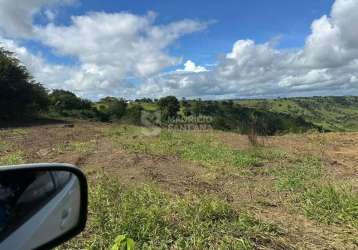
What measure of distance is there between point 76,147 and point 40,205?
11.7 metres

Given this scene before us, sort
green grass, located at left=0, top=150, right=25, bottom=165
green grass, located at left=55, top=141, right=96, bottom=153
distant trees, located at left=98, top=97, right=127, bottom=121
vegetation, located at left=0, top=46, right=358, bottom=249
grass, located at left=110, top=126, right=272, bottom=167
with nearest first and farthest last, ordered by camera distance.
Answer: vegetation, located at left=0, top=46, right=358, bottom=249 → green grass, located at left=0, top=150, right=25, bottom=165 → grass, located at left=110, top=126, right=272, bottom=167 → green grass, located at left=55, top=141, right=96, bottom=153 → distant trees, located at left=98, top=97, right=127, bottom=121

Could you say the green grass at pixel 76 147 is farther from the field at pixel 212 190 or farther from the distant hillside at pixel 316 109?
the distant hillside at pixel 316 109

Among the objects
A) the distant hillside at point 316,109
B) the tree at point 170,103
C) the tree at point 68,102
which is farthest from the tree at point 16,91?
the distant hillside at point 316,109

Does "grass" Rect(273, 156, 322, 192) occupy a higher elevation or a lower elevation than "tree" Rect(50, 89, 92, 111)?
lower

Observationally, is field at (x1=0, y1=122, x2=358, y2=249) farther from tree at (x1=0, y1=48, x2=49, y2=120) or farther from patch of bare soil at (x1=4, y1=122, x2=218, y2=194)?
tree at (x1=0, y1=48, x2=49, y2=120)

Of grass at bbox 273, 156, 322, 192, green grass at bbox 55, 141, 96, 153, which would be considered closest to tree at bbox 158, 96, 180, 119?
green grass at bbox 55, 141, 96, 153

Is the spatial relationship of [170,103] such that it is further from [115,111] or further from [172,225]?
[172,225]

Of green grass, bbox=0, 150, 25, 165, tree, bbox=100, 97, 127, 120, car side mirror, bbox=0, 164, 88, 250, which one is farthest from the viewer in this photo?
tree, bbox=100, 97, 127, 120

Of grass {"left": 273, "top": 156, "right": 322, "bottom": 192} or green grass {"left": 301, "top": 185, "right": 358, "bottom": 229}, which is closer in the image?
green grass {"left": 301, "top": 185, "right": 358, "bottom": 229}

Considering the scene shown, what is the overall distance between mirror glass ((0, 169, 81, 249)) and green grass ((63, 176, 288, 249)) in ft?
9.36

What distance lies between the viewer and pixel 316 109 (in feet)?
481

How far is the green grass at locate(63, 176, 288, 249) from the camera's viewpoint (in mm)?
4832

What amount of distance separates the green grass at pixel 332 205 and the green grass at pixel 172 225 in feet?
3.47

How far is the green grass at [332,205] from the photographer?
20.0ft
